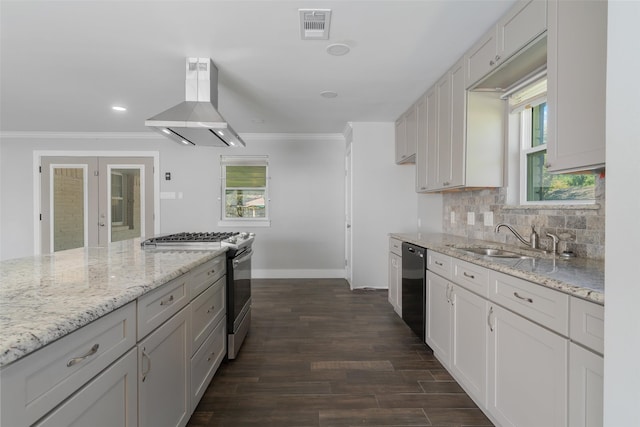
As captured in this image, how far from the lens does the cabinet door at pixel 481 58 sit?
2068 millimetres

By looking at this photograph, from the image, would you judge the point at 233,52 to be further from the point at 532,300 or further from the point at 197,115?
the point at 532,300

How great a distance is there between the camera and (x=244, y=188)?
5.27 meters

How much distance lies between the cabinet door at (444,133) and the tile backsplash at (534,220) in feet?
1.20

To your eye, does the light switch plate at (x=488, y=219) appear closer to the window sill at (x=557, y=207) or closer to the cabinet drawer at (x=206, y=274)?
the window sill at (x=557, y=207)

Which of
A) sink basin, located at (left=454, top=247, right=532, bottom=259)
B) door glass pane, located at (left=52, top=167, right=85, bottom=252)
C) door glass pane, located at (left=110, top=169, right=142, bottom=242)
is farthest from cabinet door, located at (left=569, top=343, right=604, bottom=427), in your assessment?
door glass pane, located at (left=52, top=167, right=85, bottom=252)

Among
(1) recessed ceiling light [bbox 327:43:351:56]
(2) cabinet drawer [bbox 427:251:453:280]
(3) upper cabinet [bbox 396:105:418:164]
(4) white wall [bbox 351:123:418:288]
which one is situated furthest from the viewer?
(4) white wall [bbox 351:123:418:288]

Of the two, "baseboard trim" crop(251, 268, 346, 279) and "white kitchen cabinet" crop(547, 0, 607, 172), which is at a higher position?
"white kitchen cabinet" crop(547, 0, 607, 172)

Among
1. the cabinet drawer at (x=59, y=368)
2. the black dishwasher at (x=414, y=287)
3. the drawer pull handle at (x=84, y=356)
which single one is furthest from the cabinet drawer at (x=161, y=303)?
the black dishwasher at (x=414, y=287)

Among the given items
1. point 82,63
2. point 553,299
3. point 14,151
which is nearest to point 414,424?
point 553,299

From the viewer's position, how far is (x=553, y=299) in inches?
48.4

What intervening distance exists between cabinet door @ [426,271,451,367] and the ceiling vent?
6.51 ft

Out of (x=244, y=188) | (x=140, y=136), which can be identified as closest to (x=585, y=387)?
(x=244, y=188)

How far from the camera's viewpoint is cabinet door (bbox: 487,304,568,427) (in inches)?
48.0

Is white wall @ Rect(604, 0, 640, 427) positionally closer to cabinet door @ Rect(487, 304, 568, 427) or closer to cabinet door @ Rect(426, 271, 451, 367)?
cabinet door @ Rect(487, 304, 568, 427)
